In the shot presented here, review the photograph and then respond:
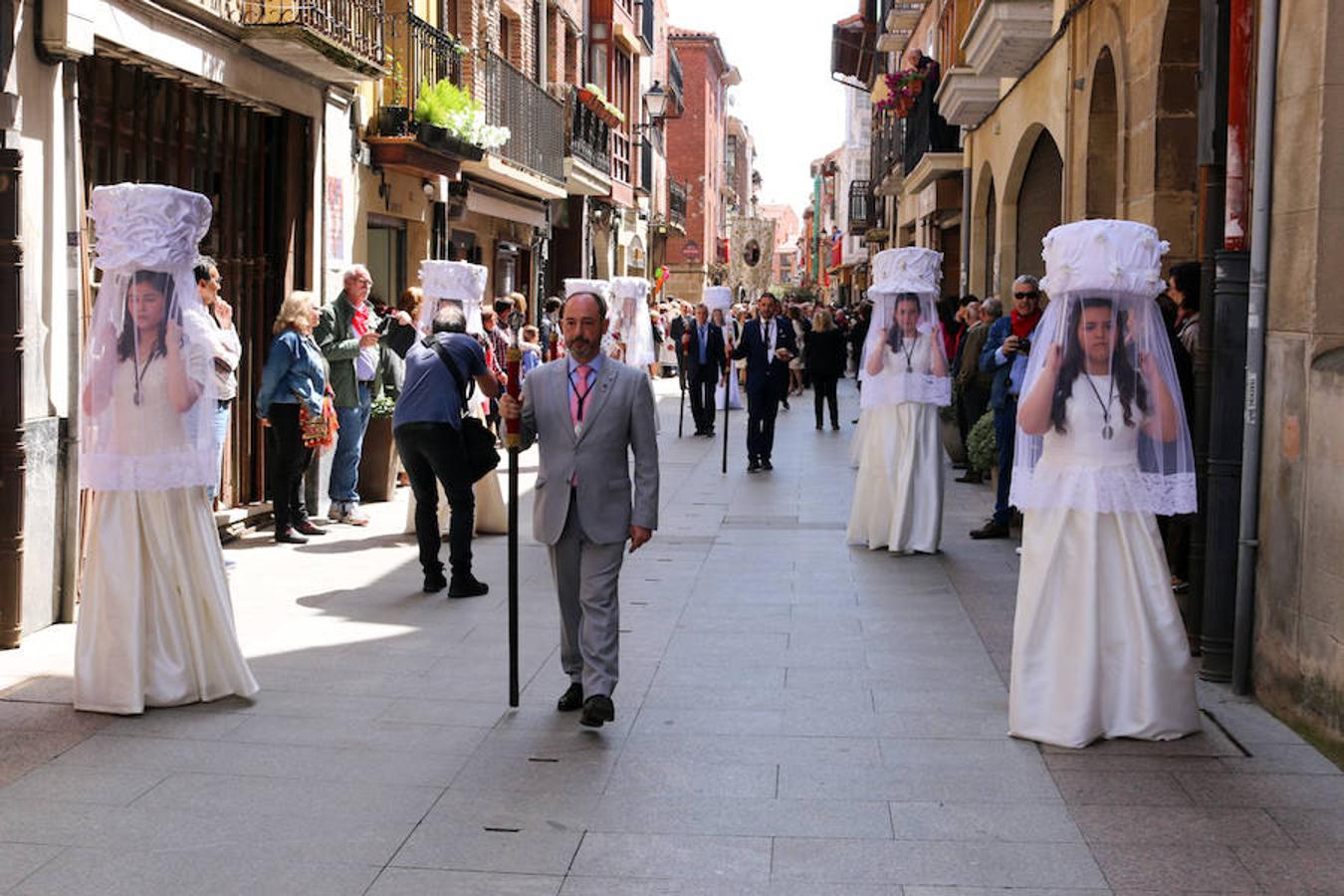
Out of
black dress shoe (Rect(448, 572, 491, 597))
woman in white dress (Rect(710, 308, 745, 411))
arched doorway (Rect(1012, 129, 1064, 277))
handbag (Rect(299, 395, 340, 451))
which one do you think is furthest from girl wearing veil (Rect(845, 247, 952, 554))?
woman in white dress (Rect(710, 308, 745, 411))

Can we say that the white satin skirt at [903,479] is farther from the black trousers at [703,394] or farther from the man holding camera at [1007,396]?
the black trousers at [703,394]

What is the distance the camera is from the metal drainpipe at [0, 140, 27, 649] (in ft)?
26.1

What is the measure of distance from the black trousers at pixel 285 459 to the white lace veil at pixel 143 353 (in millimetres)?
4495

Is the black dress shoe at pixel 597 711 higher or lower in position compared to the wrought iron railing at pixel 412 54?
lower

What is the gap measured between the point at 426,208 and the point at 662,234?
3272cm

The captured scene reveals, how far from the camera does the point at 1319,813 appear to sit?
5605 mm

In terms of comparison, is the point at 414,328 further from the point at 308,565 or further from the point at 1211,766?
the point at 1211,766

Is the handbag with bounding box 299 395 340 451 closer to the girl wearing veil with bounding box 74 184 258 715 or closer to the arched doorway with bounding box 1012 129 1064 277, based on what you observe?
the girl wearing veil with bounding box 74 184 258 715

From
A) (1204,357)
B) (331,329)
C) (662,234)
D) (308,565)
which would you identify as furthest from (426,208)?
(662,234)

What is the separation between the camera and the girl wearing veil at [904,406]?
11398 mm

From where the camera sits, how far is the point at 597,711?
657cm

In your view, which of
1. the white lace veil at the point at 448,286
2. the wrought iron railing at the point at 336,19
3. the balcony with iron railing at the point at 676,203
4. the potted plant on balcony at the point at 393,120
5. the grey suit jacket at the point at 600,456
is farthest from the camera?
the balcony with iron railing at the point at 676,203

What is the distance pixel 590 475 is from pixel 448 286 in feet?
15.0

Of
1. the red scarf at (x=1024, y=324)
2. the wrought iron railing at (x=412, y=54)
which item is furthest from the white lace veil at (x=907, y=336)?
the wrought iron railing at (x=412, y=54)
